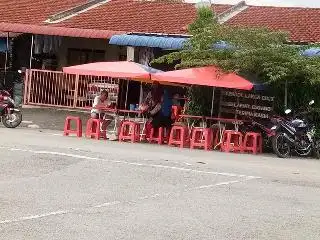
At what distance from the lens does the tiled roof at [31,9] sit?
26.2 meters

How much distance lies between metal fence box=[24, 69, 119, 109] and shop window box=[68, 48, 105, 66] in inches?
98.7

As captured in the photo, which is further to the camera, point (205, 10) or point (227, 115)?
point (205, 10)

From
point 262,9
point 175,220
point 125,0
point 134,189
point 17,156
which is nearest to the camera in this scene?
point 175,220

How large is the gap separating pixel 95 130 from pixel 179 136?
2436 mm

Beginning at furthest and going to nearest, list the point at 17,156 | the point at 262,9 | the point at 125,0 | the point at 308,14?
the point at 125,0 < the point at 262,9 < the point at 308,14 < the point at 17,156

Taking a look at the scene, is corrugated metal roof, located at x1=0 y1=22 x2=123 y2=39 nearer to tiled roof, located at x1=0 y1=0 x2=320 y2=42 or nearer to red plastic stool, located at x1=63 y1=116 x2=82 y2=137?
tiled roof, located at x1=0 y1=0 x2=320 y2=42

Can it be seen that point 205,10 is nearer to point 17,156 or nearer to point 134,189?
point 17,156

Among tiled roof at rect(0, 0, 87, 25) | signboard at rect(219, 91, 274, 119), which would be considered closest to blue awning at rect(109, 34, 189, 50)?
signboard at rect(219, 91, 274, 119)

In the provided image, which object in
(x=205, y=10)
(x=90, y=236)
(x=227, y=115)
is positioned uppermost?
(x=205, y=10)

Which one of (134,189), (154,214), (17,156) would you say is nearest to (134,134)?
(17,156)

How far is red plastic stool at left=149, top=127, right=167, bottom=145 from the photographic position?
17750mm

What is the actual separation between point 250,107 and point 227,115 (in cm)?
85

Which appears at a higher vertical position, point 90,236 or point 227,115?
point 227,115

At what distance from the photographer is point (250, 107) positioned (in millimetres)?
18109
